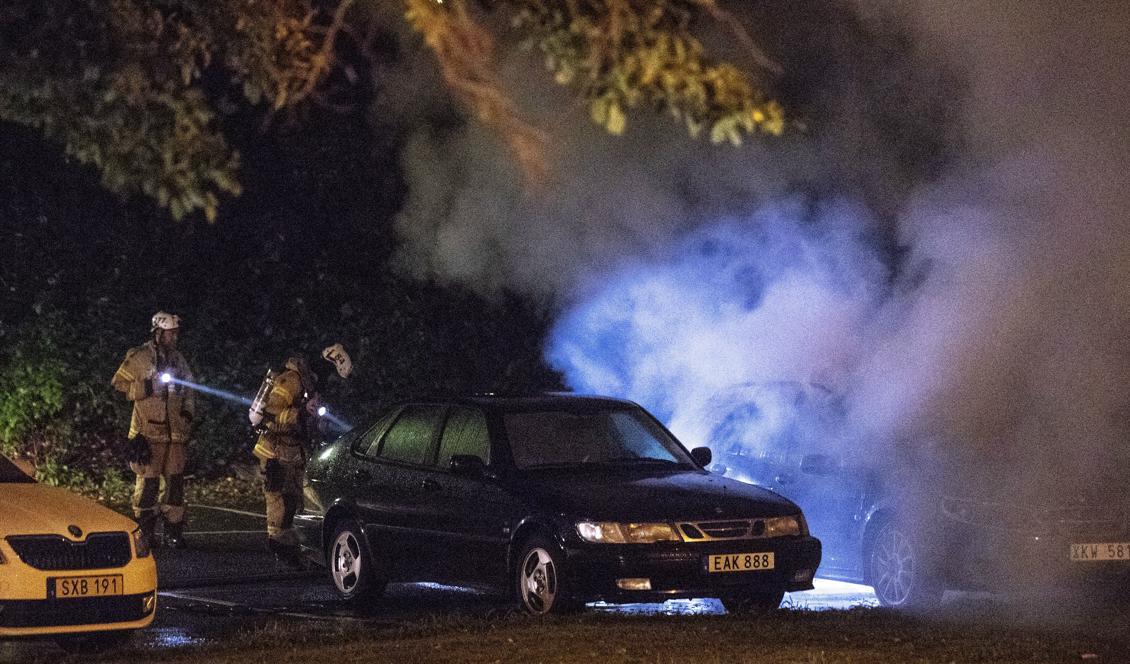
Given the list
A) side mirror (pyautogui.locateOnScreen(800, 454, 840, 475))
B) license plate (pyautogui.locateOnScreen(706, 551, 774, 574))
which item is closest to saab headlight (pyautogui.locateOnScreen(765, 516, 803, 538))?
license plate (pyautogui.locateOnScreen(706, 551, 774, 574))

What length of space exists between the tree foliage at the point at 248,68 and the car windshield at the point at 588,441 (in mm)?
3934

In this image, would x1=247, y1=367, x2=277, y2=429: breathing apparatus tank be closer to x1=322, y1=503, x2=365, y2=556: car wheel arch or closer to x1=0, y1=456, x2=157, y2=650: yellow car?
x1=322, y1=503, x2=365, y2=556: car wheel arch

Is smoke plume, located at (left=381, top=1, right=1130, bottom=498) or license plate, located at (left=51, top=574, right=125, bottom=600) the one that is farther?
smoke plume, located at (left=381, top=1, right=1130, bottom=498)

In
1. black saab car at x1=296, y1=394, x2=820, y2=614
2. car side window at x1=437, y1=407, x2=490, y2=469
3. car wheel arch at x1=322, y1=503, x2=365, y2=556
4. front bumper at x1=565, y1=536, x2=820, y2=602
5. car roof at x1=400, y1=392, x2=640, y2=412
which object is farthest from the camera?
car wheel arch at x1=322, y1=503, x2=365, y2=556

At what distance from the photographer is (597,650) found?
10.9 metres

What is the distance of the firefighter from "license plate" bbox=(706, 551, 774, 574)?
4.18 m

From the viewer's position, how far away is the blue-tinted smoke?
16922 mm

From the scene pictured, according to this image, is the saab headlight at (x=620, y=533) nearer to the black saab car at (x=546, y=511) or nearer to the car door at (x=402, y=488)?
the black saab car at (x=546, y=511)

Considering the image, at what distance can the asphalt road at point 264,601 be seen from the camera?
1255 centimetres

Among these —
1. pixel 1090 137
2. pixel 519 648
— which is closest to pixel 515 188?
pixel 1090 137

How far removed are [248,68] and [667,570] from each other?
4.07 meters

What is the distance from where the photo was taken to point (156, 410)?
53.7 ft

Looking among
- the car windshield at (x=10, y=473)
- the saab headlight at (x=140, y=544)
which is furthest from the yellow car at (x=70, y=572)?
the car windshield at (x=10, y=473)

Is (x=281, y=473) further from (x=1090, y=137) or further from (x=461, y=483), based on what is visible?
(x=1090, y=137)
